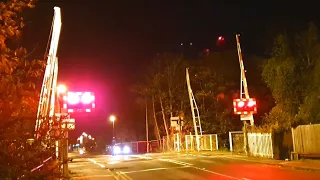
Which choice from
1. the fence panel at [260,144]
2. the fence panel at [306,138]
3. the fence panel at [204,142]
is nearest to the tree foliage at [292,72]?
the fence panel at [260,144]

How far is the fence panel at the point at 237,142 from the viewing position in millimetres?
40594

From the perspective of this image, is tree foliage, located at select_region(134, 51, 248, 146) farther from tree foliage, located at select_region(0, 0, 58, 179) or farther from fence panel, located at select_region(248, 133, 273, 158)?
tree foliage, located at select_region(0, 0, 58, 179)

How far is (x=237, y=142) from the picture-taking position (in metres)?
41.7

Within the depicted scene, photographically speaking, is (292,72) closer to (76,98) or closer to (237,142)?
(237,142)

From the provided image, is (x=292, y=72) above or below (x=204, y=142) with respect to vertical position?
above

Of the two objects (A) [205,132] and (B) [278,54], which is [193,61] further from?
(B) [278,54]

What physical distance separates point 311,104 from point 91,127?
251ft

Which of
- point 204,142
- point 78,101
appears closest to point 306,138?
point 78,101

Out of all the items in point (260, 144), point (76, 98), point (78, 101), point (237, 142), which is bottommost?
point (260, 144)

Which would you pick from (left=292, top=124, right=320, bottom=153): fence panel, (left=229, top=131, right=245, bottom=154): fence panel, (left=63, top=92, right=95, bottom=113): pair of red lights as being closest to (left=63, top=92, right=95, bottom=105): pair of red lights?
(left=63, top=92, right=95, bottom=113): pair of red lights

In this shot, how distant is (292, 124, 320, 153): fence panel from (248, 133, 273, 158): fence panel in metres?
3.61

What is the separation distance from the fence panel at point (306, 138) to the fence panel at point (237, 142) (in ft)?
38.0

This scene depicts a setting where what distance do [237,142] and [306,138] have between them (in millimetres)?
14287

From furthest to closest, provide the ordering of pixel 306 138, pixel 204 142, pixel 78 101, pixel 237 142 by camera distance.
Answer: pixel 204 142 < pixel 237 142 < pixel 78 101 < pixel 306 138
